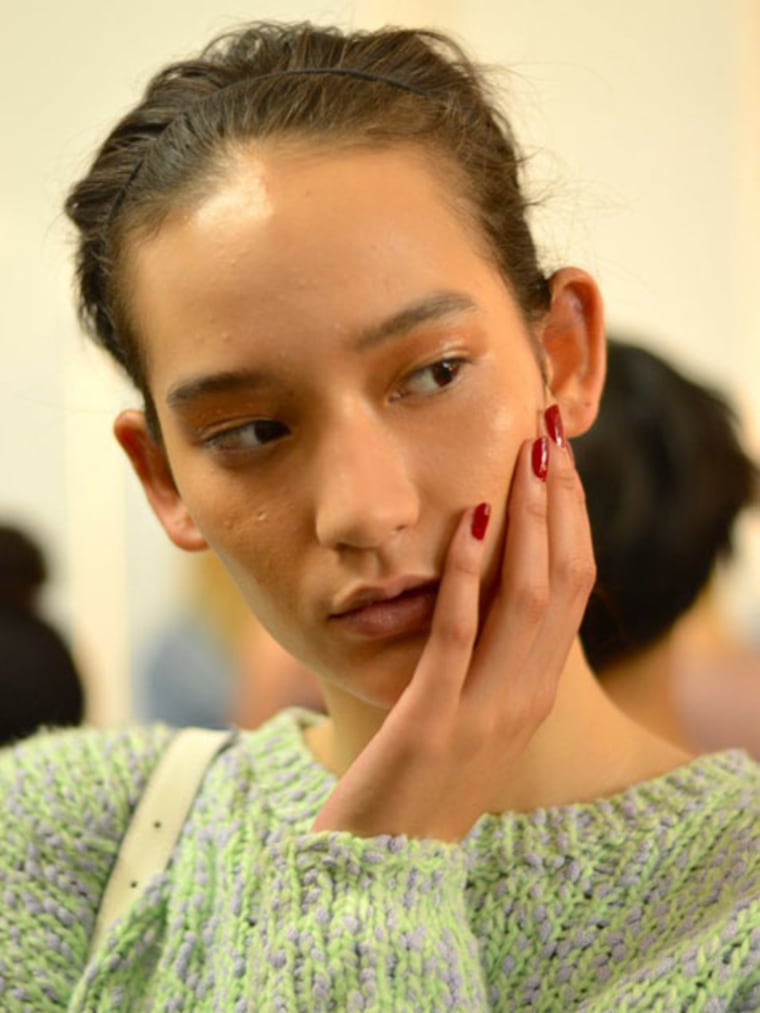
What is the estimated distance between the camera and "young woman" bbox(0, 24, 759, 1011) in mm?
1177

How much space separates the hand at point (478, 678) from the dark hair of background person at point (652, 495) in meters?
0.61

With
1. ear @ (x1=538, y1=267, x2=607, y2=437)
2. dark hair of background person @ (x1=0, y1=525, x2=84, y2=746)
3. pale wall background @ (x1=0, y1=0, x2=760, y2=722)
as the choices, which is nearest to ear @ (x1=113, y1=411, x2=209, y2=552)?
ear @ (x1=538, y1=267, x2=607, y2=437)

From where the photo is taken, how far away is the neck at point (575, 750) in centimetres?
135

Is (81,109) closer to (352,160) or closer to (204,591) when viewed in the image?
(204,591)

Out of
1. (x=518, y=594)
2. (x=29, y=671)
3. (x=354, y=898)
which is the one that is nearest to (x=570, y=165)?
(x=29, y=671)

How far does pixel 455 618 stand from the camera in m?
1.20

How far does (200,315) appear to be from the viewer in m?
1.22

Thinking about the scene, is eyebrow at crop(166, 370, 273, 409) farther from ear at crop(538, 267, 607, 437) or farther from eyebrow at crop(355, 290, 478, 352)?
ear at crop(538, 267, 607, 437)

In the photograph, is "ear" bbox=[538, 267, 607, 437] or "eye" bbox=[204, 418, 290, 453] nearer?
"eye" bbox=[204, 418, 290, 453]

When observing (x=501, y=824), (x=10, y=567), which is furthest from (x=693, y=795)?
(x=10, y=567)

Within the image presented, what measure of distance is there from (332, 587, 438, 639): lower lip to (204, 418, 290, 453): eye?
0.15m

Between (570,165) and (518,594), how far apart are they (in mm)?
2183

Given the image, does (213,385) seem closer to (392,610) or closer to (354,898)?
(392,610)

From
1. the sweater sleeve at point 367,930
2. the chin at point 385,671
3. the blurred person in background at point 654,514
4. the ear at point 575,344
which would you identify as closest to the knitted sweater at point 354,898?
the sweater sleeve at point 367,930
